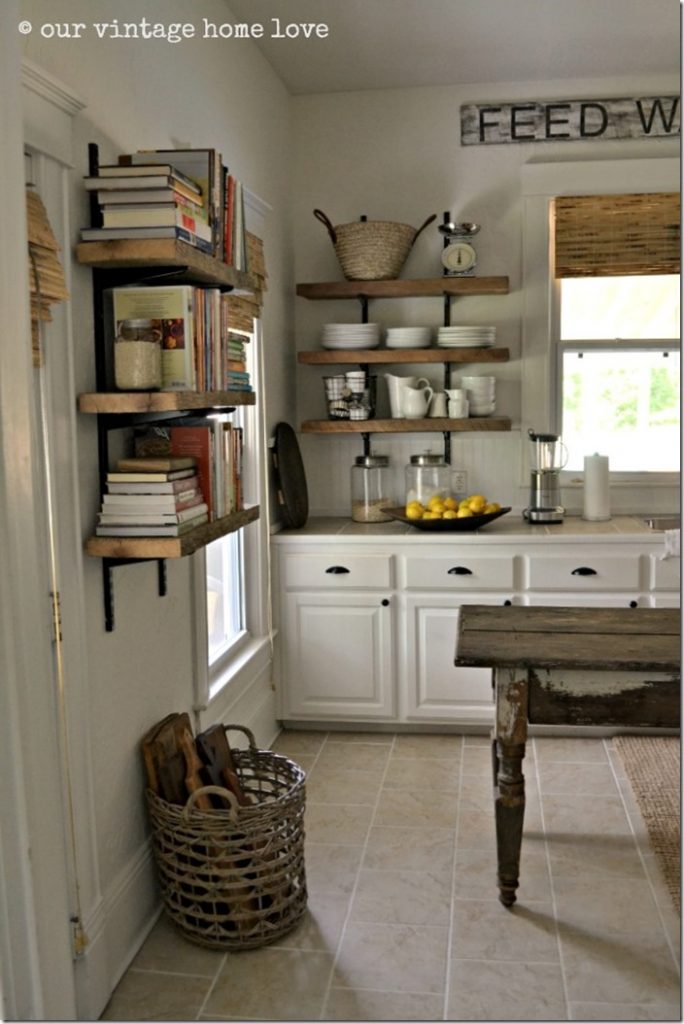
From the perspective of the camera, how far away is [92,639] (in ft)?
8.18

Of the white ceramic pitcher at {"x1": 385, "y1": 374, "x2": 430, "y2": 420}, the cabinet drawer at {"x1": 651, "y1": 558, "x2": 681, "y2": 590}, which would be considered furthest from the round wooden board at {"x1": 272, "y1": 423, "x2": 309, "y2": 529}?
the cabinet drawer at {"x1": 651, "y1": 558, "x2": 681, "y2": 590}

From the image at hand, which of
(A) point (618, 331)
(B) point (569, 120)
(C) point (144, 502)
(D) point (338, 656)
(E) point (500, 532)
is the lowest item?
(D) point (338, 656)

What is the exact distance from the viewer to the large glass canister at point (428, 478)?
469 centimetres

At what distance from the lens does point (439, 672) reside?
4309mm

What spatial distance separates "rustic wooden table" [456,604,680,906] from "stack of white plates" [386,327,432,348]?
6.59ft

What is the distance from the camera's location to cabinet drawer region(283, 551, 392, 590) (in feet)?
14.1

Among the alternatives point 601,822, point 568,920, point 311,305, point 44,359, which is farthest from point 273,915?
point 311,305

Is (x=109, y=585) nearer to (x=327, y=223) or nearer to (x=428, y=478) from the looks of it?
(x=428, y=478)

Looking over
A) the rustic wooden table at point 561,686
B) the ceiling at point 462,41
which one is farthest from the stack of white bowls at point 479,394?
the rustic wooden table at point 561,686

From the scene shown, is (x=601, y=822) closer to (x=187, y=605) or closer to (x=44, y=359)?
(x=187, y=605)

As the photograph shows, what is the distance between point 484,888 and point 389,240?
9.07 ft

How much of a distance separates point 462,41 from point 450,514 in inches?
75.0

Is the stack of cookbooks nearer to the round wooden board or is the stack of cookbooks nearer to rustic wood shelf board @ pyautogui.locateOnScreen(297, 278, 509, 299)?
the round wooden board

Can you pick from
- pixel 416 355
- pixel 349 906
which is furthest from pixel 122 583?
pixel 416 355
